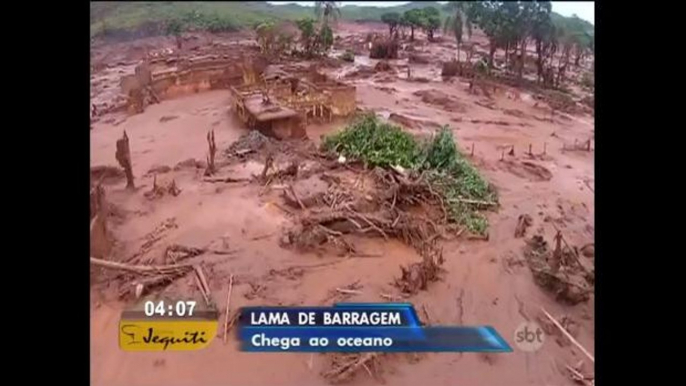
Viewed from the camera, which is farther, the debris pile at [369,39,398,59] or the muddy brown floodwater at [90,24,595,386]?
the debris pile at [369,39,398,59]

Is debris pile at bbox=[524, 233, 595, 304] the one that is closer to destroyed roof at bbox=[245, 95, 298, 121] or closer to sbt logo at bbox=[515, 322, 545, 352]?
sbt logo at bbox=[515, 322, 545, 352]

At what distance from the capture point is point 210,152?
8.57 feet

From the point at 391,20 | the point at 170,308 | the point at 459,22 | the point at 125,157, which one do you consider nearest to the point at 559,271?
the point at 459,22

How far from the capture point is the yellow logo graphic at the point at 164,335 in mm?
2412

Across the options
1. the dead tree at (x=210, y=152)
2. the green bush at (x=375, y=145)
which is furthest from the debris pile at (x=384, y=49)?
the dead tree at (x=210, y=152)

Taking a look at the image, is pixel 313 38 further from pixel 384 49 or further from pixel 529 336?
pixel 529 336

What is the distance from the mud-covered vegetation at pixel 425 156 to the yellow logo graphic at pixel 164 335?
2.63 feet

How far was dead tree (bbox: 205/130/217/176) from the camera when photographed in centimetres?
259

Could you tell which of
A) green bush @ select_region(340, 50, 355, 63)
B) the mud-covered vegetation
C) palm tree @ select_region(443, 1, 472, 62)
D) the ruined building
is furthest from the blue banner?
palm tree @ select_region(443, 1, 472, 62)

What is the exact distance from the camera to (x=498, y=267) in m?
2.55

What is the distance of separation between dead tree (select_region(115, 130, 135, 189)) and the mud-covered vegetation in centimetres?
71
